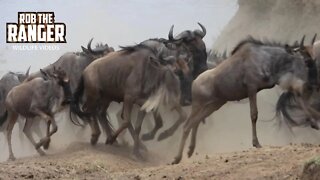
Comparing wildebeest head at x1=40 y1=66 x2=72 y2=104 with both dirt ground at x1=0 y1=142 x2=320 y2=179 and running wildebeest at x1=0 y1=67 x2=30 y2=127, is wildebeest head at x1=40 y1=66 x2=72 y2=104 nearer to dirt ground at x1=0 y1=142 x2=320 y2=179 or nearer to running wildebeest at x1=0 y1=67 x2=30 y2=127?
dirt ground at x1=0 y1=142 x2=320 y2=179

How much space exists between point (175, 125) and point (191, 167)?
139 inches

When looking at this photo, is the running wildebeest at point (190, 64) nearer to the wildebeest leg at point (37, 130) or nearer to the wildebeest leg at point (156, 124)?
the wildebeest leg at point (156, 124)

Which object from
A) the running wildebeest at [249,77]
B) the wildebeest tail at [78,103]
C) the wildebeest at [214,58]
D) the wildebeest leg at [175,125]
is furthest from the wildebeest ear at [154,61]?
the wildebeest tail at [78,103]

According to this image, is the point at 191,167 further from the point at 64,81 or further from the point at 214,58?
the point at 214,58

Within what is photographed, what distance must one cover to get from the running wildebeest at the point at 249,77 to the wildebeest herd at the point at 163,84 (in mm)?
13

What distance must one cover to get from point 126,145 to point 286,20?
4107 mm

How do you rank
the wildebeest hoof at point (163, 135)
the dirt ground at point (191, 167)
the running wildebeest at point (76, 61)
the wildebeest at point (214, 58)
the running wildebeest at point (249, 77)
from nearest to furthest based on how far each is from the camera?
the dirt ground at point (191, 167) < the running wildebeest at point (249, 77) < the wildebeest hoof at point (163, 135) < the wildebeest at point (214, 58) < the running wildebeest at point (76, 61)

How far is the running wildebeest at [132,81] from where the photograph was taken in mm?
10375

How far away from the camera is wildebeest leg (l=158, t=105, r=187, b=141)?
10.6 metres

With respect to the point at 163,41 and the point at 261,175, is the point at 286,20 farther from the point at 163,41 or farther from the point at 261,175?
the point at 261,175

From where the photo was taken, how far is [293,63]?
29.2 feet

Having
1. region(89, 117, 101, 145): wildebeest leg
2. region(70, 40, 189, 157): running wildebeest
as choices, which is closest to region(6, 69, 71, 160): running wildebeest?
region(70, 40, 189, 157): running wildebeest

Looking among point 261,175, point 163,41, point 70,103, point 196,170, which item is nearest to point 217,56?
point 163,41

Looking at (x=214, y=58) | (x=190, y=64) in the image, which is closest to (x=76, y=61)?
(x=190, y=64)
